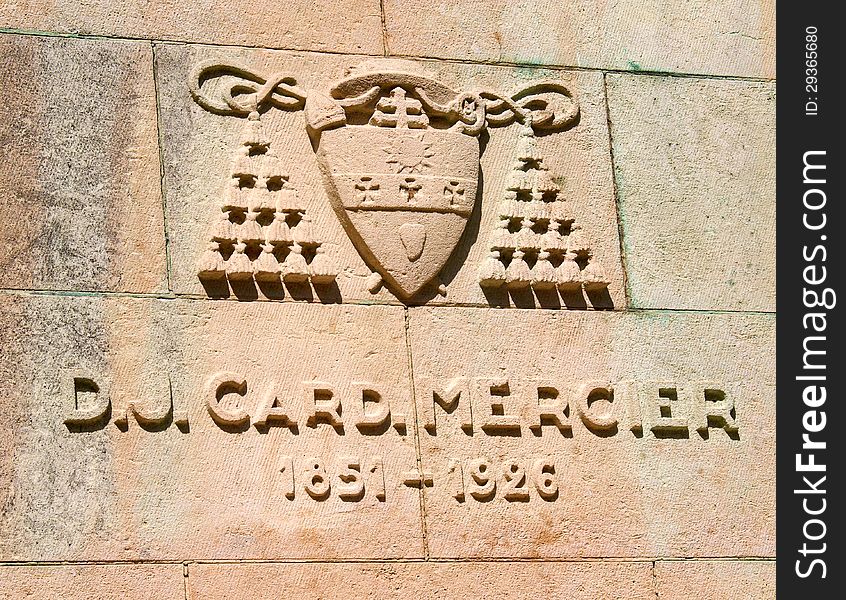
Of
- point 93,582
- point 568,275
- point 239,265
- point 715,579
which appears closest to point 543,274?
point 568,275

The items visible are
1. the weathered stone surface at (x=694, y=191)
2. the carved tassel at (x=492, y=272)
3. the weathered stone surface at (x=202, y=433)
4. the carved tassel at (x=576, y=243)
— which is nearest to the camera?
the weathered stone surface at (x=202, y=433)

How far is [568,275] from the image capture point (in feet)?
20.0

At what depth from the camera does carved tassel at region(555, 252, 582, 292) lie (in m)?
6.11

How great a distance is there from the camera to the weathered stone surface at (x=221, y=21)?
602 cm

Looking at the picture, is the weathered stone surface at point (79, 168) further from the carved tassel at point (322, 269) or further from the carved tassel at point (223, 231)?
the carved tassel at point (322, 269)

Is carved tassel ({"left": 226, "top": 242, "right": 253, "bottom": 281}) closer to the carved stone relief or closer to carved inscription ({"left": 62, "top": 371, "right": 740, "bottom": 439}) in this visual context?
the carved stone relief

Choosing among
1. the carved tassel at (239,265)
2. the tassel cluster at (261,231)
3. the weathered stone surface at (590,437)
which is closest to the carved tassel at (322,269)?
the tassel cluster at (261,231)

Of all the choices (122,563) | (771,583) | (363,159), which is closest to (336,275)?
(363,159)

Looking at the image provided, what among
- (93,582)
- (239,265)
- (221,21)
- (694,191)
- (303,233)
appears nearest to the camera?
(93,582)

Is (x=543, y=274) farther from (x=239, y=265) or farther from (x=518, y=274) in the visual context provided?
(x=239, y=265)

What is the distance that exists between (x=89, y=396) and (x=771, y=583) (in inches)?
105

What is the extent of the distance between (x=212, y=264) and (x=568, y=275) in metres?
1.37

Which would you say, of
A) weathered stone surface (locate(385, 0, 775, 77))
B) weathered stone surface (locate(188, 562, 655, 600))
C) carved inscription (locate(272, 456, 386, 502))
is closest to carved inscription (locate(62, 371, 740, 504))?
carved inscription (locate(272, 456, 386, 502))

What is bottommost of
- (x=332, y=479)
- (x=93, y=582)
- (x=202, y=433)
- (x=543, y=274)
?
(x=93, y=582)
